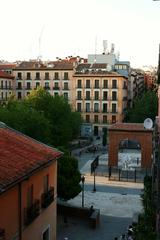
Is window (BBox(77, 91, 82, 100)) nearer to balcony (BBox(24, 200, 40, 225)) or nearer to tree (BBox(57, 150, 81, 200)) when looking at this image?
tree (BBox(57, 150, 81, 200))

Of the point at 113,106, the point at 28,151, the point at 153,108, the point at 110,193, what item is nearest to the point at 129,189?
the point at 110,193

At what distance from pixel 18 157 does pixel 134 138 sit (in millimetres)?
33639

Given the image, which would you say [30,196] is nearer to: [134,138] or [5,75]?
[134,138]

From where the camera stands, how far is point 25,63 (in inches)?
3720

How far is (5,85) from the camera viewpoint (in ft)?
290

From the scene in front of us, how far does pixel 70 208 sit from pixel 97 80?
188ft

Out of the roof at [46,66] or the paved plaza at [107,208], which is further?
the roof at [46,66]

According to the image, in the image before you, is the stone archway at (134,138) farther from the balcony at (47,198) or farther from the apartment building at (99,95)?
the apartment building at (99,95)

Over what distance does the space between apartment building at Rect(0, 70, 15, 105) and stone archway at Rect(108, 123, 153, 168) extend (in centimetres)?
3913

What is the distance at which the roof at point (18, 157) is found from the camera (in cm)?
1655

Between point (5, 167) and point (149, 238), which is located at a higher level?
point (5, 167)

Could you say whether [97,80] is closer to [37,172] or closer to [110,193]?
[110,193]

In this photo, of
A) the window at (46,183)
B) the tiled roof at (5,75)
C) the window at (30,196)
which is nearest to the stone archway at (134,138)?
the window at (46,183)

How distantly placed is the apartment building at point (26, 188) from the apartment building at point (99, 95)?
65075mm
